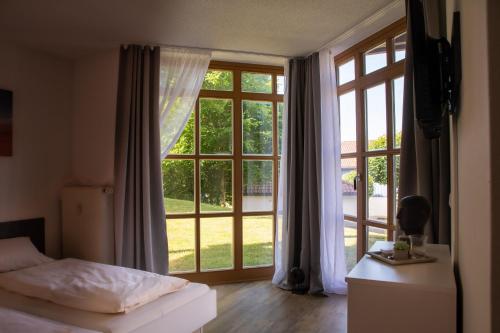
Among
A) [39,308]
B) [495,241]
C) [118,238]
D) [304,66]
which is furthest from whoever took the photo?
[304,66]

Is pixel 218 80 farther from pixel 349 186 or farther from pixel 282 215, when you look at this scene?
pixel 349 186

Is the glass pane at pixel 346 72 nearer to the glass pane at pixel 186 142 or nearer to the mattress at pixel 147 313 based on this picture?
the glass pane at pixel 186 142

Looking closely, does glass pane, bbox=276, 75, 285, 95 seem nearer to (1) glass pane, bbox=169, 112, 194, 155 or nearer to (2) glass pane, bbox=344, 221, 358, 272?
(1) glass pane, bbox=169, 112, 194, 155

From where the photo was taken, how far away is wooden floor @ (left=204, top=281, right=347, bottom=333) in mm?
2768

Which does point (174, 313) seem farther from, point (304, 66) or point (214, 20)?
point (304, 66)

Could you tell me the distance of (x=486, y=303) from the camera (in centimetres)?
66

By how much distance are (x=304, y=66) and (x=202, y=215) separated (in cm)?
192

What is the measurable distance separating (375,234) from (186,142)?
2102mm

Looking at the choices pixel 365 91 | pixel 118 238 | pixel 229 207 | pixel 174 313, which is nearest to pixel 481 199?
pixel 174 313

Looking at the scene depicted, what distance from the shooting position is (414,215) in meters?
1.61

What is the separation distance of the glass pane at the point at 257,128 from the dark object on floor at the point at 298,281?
1.34 m

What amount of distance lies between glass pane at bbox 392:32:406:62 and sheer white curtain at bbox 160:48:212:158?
1.72 meters

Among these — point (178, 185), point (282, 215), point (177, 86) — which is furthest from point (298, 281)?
point (177, 86)

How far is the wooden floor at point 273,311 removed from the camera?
9.08 feet
